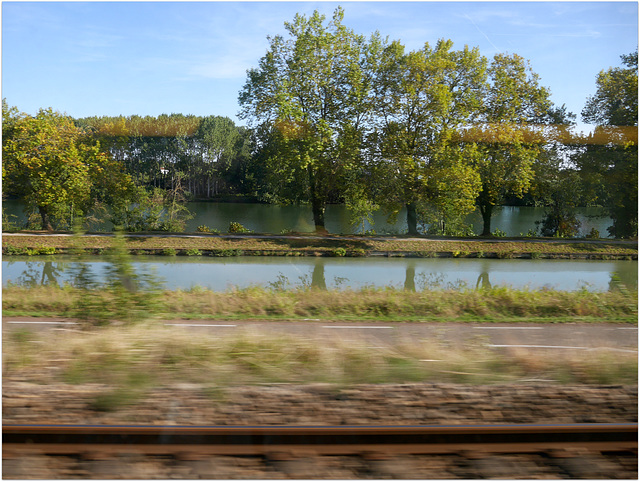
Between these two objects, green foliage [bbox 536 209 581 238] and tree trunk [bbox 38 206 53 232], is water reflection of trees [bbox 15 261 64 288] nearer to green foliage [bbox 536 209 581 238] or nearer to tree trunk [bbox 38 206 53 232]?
tree trunk [bbox 38 206 53 232]

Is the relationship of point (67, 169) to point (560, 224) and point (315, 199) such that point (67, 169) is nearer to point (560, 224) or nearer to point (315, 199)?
point (315, 199)

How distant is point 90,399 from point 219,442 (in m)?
1.16

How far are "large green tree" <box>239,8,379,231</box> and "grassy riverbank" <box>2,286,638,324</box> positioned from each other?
1228 cm

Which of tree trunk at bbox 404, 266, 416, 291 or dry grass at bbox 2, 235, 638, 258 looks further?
dry grass at bbox 2, 235, 638, 258

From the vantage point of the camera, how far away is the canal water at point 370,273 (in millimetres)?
10633

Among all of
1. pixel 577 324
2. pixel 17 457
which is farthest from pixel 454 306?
pixel 17 457

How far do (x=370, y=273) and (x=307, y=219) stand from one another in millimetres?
7440

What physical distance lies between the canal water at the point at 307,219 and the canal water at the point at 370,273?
8.53 feet

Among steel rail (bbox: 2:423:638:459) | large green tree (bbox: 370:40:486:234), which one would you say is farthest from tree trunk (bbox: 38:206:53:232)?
large green tree (bbox: 370:40:486:234)

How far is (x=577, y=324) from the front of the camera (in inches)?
390

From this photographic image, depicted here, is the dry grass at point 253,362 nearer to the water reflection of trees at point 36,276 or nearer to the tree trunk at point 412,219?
the water reflection of trees at point 36,276

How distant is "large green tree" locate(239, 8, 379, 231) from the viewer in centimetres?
2281

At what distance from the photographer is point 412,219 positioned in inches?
987

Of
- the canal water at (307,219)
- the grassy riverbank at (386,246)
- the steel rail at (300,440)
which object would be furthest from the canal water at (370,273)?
the steel rail at (300,440)
